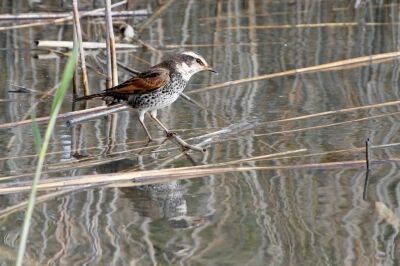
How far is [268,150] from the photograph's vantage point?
21.4 ft

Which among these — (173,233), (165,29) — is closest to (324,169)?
(173,233)

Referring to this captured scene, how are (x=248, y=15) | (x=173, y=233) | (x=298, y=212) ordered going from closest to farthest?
(x=173, y=233)
(x=298, y=212)
(x=248, y=15)

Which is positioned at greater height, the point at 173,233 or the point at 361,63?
the point at 361,63

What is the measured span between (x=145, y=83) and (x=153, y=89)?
8cm

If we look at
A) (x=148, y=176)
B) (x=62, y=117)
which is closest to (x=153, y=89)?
(x=62, y=117)

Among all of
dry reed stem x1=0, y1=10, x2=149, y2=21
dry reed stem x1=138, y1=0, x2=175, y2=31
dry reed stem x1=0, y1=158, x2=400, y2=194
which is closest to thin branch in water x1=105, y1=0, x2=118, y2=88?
dry reed stem x1=0, y1=158, x2=400, y2=194

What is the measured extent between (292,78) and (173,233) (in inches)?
168

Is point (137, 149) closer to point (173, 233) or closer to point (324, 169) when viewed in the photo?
point (324, 169)

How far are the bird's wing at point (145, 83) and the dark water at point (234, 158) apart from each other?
301 mm

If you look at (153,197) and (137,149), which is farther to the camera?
(137,149)

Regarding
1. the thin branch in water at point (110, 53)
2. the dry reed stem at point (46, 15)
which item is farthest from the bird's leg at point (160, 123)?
the dry reed stem at point (46, 15)

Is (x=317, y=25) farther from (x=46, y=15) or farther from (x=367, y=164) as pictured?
(x=367, y=164)

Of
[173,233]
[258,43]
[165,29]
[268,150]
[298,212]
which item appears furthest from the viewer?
[165,29]

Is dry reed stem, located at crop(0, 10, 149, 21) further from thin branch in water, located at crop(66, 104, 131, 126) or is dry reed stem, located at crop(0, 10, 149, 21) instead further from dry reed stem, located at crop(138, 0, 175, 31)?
thin branch in water, located at crop(66, 104, 131, 126)
